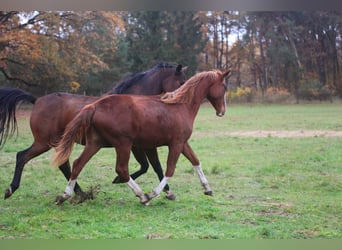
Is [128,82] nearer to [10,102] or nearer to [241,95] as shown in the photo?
[10,102]

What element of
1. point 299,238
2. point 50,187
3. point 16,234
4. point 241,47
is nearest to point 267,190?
point 299,238

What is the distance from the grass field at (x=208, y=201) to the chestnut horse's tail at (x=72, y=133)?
46 centimetres

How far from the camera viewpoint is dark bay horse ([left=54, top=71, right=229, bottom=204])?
12.8 feet

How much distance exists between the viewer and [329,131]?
9086 millimetres

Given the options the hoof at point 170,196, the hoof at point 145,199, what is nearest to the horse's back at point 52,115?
the hoof at point 145,199

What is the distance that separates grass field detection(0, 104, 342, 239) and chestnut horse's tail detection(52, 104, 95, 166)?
0.46 meters

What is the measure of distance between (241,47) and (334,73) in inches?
69.7

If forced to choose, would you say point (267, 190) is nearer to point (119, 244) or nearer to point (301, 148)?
point (119, 244)

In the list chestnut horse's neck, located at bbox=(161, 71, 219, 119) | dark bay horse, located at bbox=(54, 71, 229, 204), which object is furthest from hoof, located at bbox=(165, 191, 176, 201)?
chestnut horse's neck, located at bbox=(161, 71, 219, 119)

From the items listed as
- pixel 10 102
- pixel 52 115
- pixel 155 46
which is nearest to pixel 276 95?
pixel 155 46

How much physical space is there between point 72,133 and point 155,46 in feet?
12.4

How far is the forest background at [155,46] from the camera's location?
715cm

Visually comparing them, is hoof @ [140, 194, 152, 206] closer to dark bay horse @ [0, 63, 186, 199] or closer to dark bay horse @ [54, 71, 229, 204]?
dark bay horse @ [54, 71, 229, 204]

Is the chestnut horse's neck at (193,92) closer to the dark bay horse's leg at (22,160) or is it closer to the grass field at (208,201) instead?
the grass field at (208,201)
